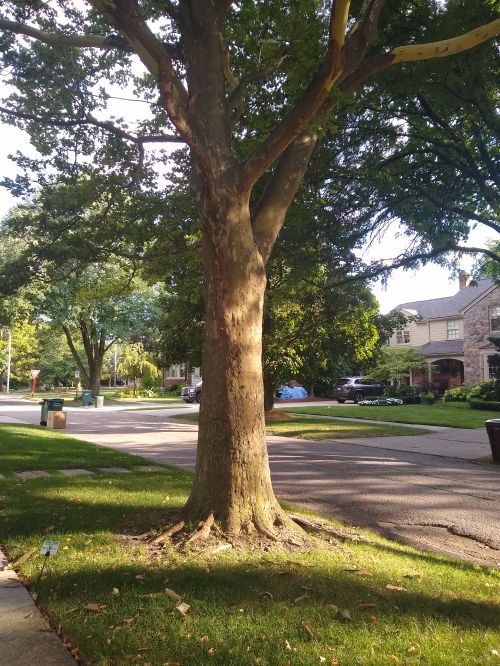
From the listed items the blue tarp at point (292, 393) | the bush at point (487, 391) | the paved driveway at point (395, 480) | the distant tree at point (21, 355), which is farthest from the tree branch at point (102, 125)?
the distant tree at point (21, 355)

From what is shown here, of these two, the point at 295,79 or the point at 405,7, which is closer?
the point at 295,79

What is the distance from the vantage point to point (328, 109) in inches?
237

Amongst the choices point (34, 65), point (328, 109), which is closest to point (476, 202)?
point (328, 109)

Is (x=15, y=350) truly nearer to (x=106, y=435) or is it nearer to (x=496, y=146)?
(x=106, y=435)

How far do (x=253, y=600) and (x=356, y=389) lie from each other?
116 feet

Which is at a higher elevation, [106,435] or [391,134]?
[391,134]

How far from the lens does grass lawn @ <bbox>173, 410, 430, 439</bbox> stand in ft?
58.5

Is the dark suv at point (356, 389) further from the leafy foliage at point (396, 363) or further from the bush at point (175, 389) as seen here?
the bush at point (175, 389)

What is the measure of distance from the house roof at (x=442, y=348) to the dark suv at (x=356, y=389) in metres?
6.51

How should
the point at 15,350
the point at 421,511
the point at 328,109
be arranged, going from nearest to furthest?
the point at 328,109 → the point at 421,511 → the point at 15,350

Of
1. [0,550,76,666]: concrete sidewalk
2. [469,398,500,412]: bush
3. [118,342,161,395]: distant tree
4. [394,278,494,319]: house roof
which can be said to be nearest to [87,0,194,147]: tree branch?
[0,550,76,666]: concrete sidewalk

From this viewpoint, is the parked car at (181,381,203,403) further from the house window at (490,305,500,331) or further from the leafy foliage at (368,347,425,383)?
the house window at (490,305,500,331)

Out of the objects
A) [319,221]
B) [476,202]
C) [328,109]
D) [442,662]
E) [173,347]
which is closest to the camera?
[442,662]

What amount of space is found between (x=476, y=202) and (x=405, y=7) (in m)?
6.70
